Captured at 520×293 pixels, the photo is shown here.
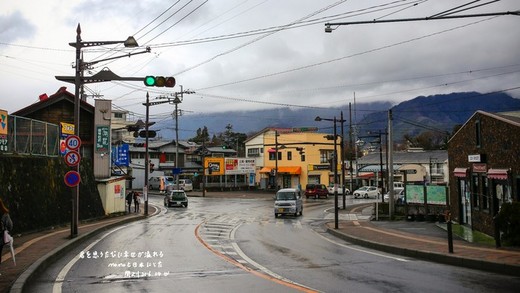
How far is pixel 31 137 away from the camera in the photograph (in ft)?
72.2

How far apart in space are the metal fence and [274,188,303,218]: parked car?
15134 mm

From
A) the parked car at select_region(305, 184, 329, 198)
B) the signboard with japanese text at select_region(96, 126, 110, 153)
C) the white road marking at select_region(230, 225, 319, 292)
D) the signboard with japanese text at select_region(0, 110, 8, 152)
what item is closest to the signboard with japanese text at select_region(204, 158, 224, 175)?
the parked car at select_region(305, 184, 329, 198)

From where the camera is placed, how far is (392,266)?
41.0 feet

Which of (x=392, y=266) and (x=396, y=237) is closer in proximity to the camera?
(x=392, y=266)

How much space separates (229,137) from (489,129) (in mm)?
→ 123876

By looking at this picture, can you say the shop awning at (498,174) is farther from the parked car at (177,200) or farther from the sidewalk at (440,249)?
the parked car at (177,200)

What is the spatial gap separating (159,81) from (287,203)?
65.0 ft

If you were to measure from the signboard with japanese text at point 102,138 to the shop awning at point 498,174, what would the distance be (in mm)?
27100

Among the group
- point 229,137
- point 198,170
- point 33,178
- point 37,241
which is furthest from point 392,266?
point 229,137

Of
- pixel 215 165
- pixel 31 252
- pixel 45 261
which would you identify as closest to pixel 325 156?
pixel 215 165

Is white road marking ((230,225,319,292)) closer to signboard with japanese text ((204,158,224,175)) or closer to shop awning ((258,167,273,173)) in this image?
signboard with japanese text ((204,158,224,175))

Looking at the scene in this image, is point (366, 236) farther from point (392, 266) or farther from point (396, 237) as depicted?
point (392, 266)

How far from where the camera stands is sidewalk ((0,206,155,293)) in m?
9.70

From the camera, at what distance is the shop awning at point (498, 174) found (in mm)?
17766
